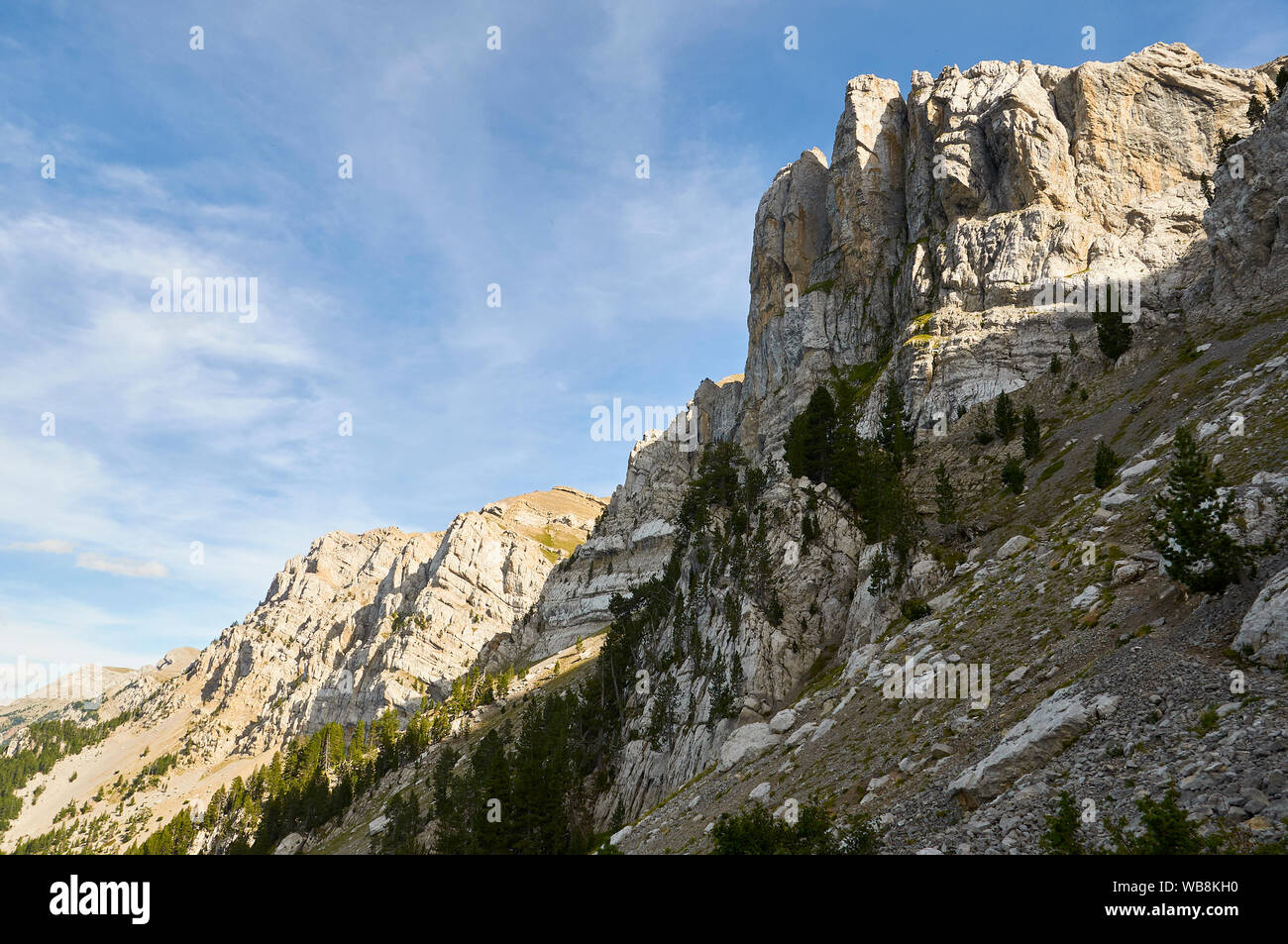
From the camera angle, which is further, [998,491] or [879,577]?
[998,491]

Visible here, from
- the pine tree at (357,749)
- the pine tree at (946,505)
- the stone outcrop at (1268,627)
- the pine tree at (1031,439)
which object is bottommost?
the pine tree at (357,749)

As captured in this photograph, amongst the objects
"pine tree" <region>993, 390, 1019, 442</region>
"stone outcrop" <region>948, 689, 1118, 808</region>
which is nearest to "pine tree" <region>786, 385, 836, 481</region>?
"pine tree" <region>993, 390, 1019, 442</region>

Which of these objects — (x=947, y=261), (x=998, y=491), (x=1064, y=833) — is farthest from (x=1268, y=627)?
(x=947, y=261)

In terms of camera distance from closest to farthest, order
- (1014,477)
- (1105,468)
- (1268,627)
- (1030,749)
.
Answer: (1268,627)
(1030,749)
(1105,468)
(1014,477)

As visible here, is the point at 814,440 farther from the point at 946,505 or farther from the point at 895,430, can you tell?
the point at 946,505

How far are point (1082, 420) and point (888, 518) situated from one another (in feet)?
59.2

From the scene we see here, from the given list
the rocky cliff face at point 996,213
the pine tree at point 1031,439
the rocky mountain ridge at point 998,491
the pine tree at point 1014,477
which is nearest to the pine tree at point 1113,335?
the rocky mountain ridge at point 998,491

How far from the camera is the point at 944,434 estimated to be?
→ 69500 mm

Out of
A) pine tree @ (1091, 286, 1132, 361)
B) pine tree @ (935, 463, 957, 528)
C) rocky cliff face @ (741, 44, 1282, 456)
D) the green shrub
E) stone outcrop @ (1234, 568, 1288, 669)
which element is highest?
rocky cliff face @ (741, 44, 1282, 456)

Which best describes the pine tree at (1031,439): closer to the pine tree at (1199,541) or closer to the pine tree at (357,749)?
the pine tree at (1199,541)

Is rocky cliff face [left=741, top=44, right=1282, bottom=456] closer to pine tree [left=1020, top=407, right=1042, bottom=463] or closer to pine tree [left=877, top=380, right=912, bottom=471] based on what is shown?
pine tree [left=877, top=380, right=912, bottom=471]

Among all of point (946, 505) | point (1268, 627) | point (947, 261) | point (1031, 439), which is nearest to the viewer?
point (1268, 627)
